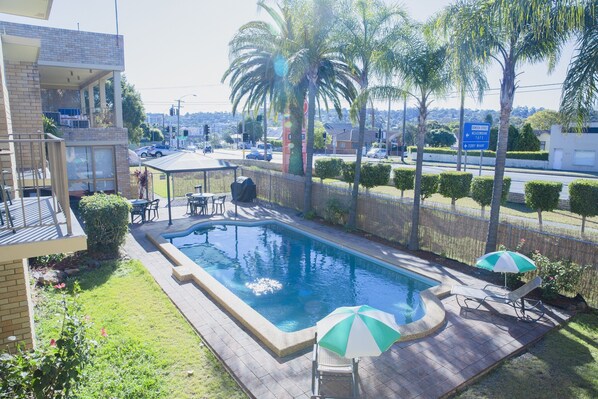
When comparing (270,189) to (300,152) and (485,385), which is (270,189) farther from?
(485,385)

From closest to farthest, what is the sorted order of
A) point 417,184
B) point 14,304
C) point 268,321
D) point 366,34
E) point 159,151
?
1. point 14,304
2. point 268,321
3. point 417,184
4. point 366,34
5. point 159,151

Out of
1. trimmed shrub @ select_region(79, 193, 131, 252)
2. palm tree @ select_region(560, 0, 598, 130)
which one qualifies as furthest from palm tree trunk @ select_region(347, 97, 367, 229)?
trimmed shrub @ select_region(79, 193, 131, 252)

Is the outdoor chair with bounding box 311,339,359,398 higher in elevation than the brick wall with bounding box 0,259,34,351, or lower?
lower

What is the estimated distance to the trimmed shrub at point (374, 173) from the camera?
17.4 m

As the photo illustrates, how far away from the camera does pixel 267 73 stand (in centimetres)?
2361

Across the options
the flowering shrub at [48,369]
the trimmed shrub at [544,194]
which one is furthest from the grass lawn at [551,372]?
the trimmed shrub at [544,194]

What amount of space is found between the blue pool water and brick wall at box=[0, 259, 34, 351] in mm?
4863

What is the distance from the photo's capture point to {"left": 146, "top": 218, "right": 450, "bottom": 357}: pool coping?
7469 mm

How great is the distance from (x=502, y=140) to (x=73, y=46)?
55.2ft

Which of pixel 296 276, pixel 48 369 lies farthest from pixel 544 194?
pixel 48 369

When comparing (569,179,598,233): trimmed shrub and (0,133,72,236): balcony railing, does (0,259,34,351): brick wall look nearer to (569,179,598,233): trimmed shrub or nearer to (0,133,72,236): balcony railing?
(0,133,72,236): balcony railing

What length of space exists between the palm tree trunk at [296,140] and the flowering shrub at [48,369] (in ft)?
63.7

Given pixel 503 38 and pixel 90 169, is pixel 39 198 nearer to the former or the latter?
pixel 503 38

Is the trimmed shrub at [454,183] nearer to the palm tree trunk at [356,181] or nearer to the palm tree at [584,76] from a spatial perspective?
the palm tree trunk at [356,181]
